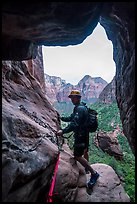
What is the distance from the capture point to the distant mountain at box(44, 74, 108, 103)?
289 ft

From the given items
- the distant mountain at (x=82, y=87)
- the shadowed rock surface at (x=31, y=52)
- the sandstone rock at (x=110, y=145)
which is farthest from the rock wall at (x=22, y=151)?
the distant mountain at (x=82, y=87)

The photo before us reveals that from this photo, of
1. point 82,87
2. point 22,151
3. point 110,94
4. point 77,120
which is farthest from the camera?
point 82,87

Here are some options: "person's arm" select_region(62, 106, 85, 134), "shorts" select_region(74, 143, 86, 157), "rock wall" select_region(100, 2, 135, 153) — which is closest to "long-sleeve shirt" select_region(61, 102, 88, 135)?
"person's arm" select_region(62, 106, 85, 134)

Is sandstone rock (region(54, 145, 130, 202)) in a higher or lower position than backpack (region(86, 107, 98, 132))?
lower

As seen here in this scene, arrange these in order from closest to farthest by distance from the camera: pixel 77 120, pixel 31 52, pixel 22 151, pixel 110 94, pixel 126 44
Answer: pixel 22 151
pixel 31 52
pixel 126 44
pixel 77 120
pixel 110 94

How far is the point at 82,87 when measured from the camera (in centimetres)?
8812

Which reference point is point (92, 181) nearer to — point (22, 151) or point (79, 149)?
point (79, 149)

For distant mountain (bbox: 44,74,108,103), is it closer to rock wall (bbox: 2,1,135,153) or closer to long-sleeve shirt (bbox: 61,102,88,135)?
long-sleeve shirt (bbox: 61,102,88,135)

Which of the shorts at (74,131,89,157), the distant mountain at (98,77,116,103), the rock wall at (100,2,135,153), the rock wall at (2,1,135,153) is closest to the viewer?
the rock wall at (2,1,135,153)

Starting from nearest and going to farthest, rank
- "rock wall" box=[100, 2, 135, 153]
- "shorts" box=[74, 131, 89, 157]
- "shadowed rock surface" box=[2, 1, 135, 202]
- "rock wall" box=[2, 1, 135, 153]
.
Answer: "shadowed rock surface" box=[2, 1, 135, 202], "rock wall" box=[2, 1, 135, 153], "rock wall" box=[100, 2, 135, 153], "shorts" box=[74, 131, 89, 157]

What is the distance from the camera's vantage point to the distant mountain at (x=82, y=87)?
8812cm

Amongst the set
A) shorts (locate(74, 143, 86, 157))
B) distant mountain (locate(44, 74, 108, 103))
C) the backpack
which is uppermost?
distant mountain (locate(44, 74, 108, 103))

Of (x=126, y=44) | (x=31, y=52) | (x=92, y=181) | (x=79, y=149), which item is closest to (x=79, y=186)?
(x=92, y=181)

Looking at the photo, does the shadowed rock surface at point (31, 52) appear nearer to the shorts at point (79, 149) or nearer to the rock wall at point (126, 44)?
the rock wall at point (126, 44)
